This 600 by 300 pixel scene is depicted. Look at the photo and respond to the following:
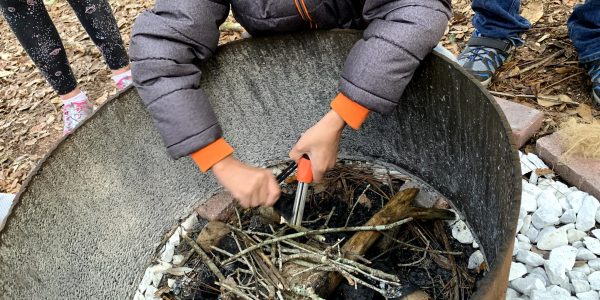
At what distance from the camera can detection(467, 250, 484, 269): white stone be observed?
4.72 feet

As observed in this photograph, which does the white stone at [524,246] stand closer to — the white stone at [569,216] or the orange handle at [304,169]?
the white stone at [569,216]

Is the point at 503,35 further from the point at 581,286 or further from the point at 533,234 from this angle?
the point at 581,286

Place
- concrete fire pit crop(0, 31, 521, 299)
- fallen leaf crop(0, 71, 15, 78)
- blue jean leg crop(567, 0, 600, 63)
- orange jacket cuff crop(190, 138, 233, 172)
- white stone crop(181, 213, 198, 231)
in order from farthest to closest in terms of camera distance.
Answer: fallen leaf crop(0, 71, 15, 78)
blue jean leg crop(567, 0, 600, 63)
white stone crop(181, 213, 198, 231)
orange jacket cuff crop(190, 138, 233, 172)
concrete fire pit crop(0, 31, 521, 299)

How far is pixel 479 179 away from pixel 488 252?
0.19 metres

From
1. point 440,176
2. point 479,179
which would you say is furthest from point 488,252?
point 440,176

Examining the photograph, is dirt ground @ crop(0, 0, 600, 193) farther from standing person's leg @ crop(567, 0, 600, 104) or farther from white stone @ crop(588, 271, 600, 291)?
white stone @ crop(588, 271, 600, 291)

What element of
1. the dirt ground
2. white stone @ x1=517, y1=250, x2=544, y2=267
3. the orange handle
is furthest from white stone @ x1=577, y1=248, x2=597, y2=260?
the orange handle

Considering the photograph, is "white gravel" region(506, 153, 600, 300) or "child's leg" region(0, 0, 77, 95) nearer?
"white gravel" region(506, 153, 600, 300)

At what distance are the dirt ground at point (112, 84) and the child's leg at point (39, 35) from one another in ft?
2.13

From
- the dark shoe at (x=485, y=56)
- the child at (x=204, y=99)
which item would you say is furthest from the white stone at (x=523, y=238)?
the dark shoe at (x=485, y=56)

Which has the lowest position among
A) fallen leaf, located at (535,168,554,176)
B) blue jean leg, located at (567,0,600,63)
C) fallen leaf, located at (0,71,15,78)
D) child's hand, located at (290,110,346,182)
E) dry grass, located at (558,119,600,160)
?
fallen leaf, located at (0,71,15,78)

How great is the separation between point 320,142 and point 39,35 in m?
1.11

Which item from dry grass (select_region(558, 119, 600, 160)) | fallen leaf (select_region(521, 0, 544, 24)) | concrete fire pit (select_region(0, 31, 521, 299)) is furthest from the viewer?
fallen leaf (select_region(521, 0, 544, 24))

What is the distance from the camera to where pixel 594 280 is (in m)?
1.39
